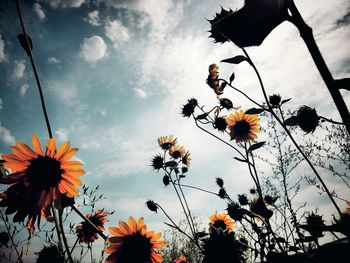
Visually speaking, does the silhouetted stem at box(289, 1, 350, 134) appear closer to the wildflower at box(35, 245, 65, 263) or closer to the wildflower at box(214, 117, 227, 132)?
the wildflower at box(35, 245, 65, 263)

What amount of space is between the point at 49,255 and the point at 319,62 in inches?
78.8

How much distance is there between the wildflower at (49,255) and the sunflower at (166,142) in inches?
123

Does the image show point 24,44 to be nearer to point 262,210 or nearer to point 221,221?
point 262,210

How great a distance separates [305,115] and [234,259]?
2.35ft

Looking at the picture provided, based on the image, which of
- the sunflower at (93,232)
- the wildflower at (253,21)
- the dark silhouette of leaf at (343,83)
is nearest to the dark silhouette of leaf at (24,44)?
the wildflower at (253,21)

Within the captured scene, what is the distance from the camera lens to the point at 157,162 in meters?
4.55

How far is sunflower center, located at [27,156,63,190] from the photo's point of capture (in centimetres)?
131

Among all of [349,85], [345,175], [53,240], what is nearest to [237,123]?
[345,175]

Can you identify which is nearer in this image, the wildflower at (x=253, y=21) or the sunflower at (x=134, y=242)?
the wildflower at (x=253, y=21)

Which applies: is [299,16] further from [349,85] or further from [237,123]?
[237,123]

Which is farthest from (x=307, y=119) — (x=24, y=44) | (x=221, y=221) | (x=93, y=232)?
(x=221, y=221)

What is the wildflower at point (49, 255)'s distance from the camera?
1.62 m

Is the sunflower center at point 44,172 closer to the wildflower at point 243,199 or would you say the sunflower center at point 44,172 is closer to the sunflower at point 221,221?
the sunflower at point 221,221

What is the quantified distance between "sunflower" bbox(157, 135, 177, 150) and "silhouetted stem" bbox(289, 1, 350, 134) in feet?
14.6
